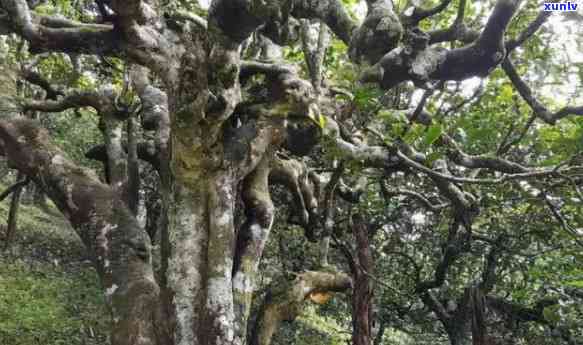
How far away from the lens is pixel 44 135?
5109 millimetres

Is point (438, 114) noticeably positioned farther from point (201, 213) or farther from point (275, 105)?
point (201, 213)

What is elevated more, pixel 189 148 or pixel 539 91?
pixel 539 91

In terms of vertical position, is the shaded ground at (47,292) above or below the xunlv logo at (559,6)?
below

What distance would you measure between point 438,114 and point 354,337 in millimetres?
3903

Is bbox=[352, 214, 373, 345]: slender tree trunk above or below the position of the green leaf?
below

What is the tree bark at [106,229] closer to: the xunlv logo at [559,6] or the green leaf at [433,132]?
the green leaf at [433,132]

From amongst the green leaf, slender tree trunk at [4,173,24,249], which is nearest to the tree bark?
the green leaf

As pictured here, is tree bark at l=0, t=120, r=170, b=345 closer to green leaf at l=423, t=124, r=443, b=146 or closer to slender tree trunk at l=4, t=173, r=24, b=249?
green leaf at l=423, t=124, r=443, b=146

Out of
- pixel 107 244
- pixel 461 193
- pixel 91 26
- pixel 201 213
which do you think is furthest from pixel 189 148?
pixel 461 193

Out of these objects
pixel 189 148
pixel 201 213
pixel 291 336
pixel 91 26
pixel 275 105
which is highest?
pixel 91 26

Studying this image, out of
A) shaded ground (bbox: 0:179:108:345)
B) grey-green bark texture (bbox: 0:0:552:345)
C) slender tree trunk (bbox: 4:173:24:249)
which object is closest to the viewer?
grey-green bark texture (bbox: 0:0:552:345)

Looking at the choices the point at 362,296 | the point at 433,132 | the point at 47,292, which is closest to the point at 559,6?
the point at 433,132

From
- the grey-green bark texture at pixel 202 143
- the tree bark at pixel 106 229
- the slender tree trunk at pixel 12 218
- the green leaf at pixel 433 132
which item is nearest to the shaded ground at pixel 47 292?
the slender tree trunk at pixel 12 218

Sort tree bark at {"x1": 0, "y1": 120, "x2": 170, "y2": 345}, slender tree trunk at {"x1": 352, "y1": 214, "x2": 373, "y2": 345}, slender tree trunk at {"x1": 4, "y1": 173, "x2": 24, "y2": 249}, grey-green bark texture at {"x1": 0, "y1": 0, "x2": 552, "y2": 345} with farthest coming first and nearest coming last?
slender tree trunk at {"x1": 4, "y1": 173, "x2": 24, "y2": 249}
slender tree trunk at {"x1": 352, "y1": 214, "x2": 373, "y2": 345}
tree bark at {"x1": 0, "y1": 120, "x2": 170, "y2": 345}
grey-green bark texture at {"x1": 0, "y1": 0, "x2": 552, "y2": 345}
